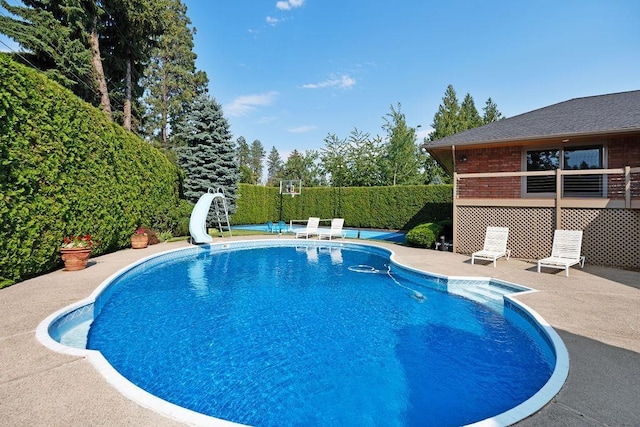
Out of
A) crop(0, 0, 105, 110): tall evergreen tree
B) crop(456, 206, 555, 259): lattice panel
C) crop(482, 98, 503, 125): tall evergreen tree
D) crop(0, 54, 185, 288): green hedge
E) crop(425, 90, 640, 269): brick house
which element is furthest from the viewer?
crop(482, 98, 503, 125): tall evergreen tree

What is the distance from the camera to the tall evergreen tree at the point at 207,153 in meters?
18.5

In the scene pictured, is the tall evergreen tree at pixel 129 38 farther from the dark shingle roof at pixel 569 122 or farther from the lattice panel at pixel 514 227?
the lattice panel at pixel 514 227

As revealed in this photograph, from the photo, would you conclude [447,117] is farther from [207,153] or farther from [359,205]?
[207,153]

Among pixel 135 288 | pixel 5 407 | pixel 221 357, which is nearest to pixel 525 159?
pixel 221 357

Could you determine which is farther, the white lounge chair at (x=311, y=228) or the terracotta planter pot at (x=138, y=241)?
the white lounge chair at (x=311, y=228)

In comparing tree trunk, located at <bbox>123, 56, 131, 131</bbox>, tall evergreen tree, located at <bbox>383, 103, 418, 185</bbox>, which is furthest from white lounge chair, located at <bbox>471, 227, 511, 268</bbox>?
tree trunk, located at <bbox>123, 56, 131, 131</bbox>

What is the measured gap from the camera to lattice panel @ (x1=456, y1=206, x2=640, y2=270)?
9422 millimetres

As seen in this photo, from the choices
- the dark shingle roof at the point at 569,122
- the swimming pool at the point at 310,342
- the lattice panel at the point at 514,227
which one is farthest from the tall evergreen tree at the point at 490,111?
the swimming pool at the point at 310,342

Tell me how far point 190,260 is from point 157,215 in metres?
4.32

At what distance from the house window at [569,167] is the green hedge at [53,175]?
15.3m

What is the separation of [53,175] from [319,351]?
8093mm

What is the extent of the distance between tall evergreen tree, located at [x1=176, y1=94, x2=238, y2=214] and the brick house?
464 inches

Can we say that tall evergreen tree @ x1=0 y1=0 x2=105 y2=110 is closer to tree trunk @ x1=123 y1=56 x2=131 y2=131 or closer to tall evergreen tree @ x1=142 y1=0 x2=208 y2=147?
tree trunk @ x1=123 y1=56 x2=131 y2=131

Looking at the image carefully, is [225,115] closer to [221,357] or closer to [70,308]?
[70,308]
